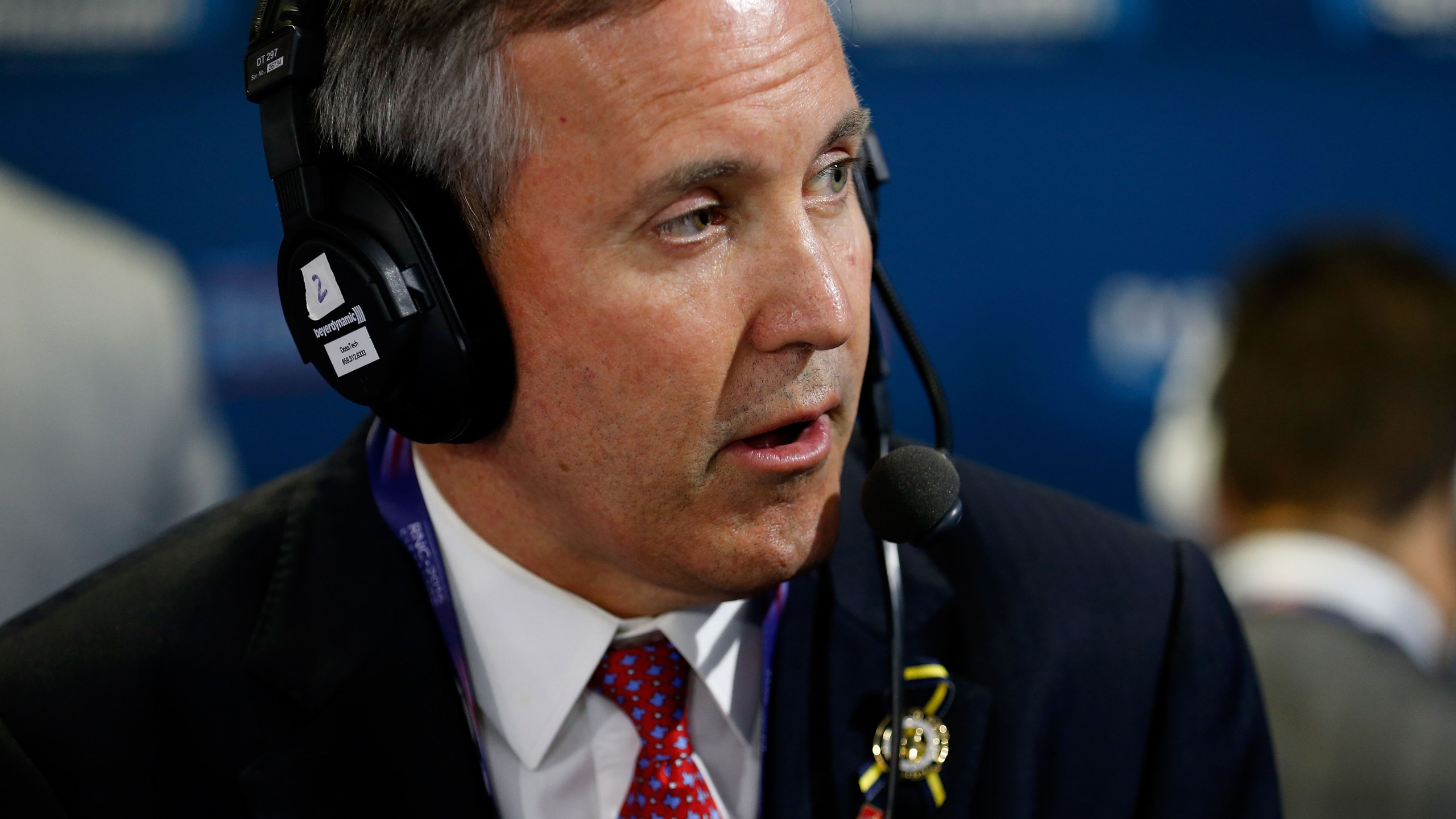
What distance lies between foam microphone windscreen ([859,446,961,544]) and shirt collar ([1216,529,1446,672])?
926 millimetres

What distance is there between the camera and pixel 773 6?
1099mm

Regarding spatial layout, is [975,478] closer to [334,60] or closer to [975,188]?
[334,60]

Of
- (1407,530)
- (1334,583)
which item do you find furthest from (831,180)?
(1407,530)

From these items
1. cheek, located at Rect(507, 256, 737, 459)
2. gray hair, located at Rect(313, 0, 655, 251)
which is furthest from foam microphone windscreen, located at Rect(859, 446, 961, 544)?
gray hair, located at Rect(313, 0, 655, 251)

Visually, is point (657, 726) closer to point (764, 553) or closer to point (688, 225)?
point (764, 553)

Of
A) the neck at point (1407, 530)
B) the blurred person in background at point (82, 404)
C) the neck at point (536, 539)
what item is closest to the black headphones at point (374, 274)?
the neck at point (536, 539)

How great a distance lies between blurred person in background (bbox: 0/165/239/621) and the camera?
5.67 ft

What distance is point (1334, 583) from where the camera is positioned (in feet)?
6.21

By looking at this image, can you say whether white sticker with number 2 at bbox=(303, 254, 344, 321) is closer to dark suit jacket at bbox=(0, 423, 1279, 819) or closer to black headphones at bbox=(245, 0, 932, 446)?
black headphones at bbox=(245, 0, 932, 446)

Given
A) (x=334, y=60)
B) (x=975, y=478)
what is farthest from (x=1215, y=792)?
(x=334, y=60)

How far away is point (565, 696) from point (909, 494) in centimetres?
40

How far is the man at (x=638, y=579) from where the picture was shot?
3.57 ft

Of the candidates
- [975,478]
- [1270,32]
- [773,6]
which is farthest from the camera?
[1270,32]

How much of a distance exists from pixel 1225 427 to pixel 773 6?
1.35 m
